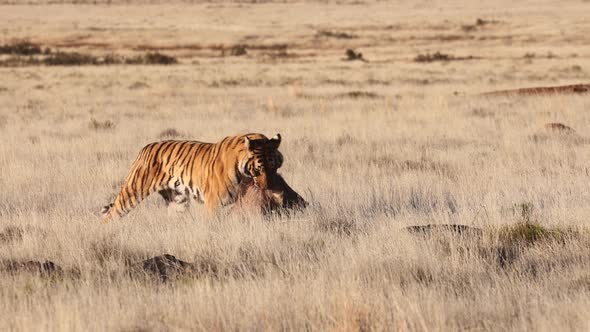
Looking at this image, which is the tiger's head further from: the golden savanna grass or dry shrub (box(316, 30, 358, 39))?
dry shrub (box(316, 30, 358, 39))

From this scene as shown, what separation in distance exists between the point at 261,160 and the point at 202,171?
0.91 metres

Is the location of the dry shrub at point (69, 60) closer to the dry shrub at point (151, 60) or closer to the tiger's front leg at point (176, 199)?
the dry shrub at point (151, 60)

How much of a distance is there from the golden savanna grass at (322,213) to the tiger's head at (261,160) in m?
0.36

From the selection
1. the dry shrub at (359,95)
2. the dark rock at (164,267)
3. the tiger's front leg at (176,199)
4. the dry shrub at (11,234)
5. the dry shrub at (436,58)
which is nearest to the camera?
the dark rock at (164,267)

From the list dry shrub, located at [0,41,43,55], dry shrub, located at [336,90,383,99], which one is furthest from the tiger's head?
dry shrub, located at [0,41,43,55]

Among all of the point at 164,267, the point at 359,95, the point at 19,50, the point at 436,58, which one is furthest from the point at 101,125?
the point at 19,50

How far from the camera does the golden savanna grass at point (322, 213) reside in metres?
5.36

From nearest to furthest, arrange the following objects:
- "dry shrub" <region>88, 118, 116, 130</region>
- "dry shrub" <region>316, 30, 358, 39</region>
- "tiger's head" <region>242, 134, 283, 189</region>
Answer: "tiger's head" <region>242, 134, 283, 189</region> → "dry shrub" <region>88, 118, 116, 130</region> → "dry shrub" <region>316, 30, 358, 39</region>

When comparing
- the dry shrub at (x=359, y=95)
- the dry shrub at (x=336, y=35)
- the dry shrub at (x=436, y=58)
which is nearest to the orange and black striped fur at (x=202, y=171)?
the dry shrub at (x=359, y=95)

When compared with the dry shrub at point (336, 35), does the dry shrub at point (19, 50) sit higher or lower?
higher

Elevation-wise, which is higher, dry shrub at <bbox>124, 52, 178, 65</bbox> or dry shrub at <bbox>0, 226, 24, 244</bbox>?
dry shrub at <bbox>0, 226, 24, 244</bbox>

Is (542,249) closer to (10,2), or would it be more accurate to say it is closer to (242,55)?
(242,55)

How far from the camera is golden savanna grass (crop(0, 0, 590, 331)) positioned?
536cm

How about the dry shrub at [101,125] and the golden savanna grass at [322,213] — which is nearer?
the golden savanna grass at [322,213]
